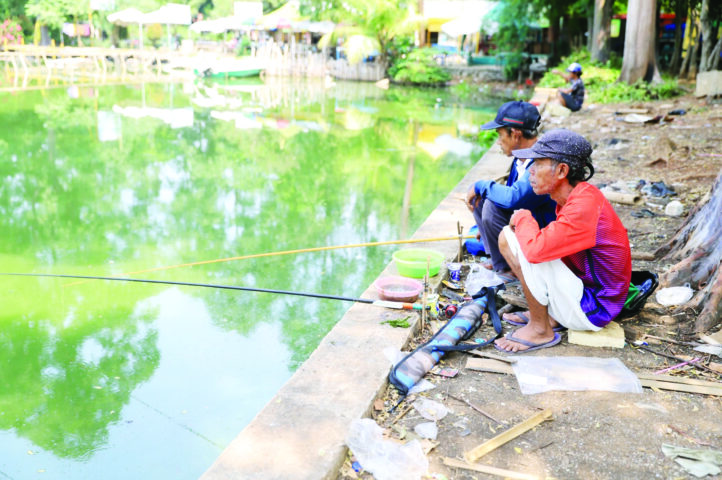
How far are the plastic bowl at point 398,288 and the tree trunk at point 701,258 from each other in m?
1.43

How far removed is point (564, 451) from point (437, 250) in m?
2.42

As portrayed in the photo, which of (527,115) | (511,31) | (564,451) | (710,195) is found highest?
(511,31)

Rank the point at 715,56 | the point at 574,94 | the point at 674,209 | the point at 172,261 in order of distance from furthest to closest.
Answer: the point at 715,56 < the point at 574,94 < the point at 172,261 < the point at 674,209

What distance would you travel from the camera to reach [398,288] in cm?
393

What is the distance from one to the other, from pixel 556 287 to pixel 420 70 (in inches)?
836

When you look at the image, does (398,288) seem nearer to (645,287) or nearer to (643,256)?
(645,287)

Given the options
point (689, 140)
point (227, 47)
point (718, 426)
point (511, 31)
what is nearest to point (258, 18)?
point (227, 47)

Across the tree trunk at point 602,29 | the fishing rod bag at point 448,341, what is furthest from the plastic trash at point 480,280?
the tree trunk at point 602,29

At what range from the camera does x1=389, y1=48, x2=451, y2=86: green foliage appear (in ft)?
76.2

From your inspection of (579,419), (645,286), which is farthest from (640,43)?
(579,419)

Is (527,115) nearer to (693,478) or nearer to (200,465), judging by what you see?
(693,478)

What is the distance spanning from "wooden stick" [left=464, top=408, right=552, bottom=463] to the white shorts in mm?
608

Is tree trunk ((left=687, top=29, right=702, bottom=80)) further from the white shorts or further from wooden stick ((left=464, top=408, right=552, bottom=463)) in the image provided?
wooden stick ((left=464, top=408, right=552, bottom=463))

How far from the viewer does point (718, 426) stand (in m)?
2.51
